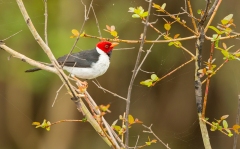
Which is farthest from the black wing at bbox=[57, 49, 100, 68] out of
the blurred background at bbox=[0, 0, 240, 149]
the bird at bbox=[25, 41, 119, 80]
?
the blurred background at bbox=[0, 0, 240, 149]

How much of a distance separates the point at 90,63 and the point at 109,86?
342cm

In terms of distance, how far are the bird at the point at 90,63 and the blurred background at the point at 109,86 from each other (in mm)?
2034

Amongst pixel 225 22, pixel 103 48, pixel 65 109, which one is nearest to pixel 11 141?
pixel 65 109

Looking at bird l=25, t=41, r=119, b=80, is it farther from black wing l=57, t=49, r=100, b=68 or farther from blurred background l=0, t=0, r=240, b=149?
blurred background l=0, t=0, r=240, b=149

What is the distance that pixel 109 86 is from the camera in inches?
267

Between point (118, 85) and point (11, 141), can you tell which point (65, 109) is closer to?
point (118, 85)

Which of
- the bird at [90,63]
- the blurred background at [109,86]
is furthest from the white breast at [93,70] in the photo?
the blurred background at [109,86]

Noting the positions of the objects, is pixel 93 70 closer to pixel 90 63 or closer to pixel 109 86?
pixel 90 63

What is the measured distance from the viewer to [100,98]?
7105 millimetres

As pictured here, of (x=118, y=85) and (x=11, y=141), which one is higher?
(x=118, y=85)

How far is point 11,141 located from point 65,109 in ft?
4.73

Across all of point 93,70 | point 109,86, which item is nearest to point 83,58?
point 93,70

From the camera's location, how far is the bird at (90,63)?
3.22 m

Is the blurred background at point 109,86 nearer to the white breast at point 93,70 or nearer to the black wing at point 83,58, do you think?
the black wing at point 83,58
